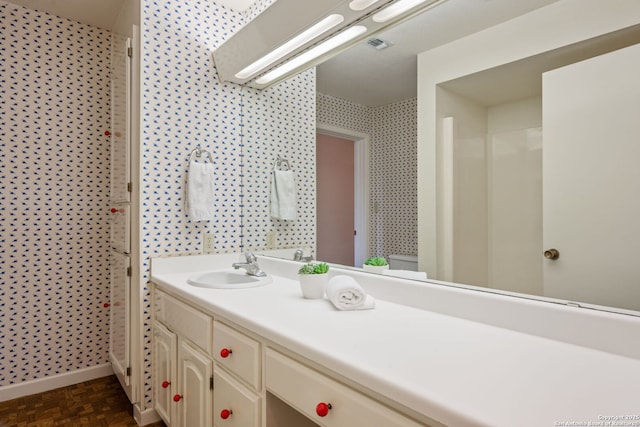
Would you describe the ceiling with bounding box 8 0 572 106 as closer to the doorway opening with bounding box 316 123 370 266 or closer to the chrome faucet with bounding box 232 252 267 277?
the doorway opening with bounding box 316 123 370 266

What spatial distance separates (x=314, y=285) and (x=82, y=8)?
93.9 inches

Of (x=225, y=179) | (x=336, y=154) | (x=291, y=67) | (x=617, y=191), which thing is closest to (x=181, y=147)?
(x=225, y=179)

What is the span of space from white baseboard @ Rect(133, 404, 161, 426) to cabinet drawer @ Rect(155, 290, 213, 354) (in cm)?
54

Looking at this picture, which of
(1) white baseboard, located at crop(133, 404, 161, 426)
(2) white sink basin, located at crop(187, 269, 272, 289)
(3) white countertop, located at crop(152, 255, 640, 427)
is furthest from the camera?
(1) white baseboard, located at crop(133, 404, 161, 426)

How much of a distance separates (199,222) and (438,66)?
1541 millimetres

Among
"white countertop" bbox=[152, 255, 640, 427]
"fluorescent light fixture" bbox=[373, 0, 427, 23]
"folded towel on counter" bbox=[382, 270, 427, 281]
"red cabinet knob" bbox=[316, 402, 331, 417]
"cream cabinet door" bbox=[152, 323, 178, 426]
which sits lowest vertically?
"cream cabinet door" bbox=[152, 323, 178, 426]

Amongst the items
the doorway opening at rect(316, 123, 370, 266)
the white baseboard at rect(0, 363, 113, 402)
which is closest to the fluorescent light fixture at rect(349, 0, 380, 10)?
the doorway opening at rect(316, 123, 370, 266)

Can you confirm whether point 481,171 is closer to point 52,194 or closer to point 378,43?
point 378,43

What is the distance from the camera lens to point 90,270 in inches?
103

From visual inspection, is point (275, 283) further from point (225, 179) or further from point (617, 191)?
point (617, 191)

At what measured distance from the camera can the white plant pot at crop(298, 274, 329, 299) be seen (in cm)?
147

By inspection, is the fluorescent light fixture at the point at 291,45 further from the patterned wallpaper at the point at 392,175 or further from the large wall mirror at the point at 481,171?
the patterned wallpaper at the point at 392,175

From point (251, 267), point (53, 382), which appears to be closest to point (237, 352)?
point (251, 267)

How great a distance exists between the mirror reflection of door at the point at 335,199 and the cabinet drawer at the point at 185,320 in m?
0.66
